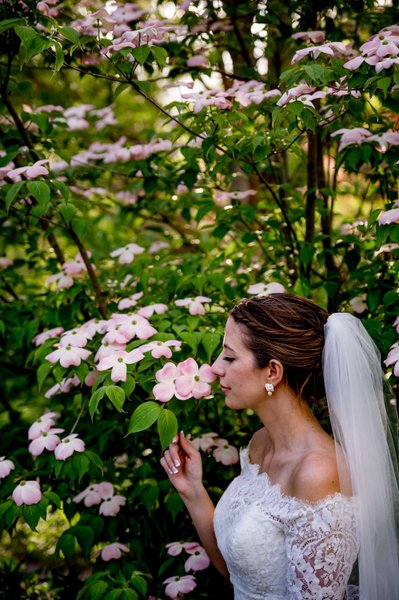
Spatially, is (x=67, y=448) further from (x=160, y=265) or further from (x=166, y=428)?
(x=160, y=265)

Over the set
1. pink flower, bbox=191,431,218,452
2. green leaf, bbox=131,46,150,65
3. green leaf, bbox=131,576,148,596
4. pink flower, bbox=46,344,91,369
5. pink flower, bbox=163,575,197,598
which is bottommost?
pink flower, bbox=163,575,197,598

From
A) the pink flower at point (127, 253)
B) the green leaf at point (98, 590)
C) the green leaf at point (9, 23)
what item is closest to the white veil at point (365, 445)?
the green leaf at point (98, 590)

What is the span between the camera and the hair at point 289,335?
177 cm

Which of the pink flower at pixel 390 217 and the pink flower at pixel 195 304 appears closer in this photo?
the pink flower at pixel 390 217

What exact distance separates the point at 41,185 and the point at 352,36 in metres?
1.71

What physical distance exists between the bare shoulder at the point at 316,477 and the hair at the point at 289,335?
211 mm

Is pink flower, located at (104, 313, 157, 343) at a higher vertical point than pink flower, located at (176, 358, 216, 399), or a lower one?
higher

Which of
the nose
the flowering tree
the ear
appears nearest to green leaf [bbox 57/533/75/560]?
the flowering tree

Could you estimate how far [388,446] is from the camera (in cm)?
183

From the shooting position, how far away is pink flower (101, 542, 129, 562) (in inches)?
84.9

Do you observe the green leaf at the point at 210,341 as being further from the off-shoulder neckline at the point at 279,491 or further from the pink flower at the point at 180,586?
the pink flower at the point at 180,586

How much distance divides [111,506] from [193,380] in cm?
75

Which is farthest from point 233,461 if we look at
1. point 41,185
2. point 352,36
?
point 352,36

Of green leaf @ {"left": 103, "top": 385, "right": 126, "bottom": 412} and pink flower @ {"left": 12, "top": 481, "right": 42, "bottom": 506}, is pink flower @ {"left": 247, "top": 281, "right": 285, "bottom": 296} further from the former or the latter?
pink flower @ {"left": 12, "top": 481, "right": 42, "bottom": 506}
